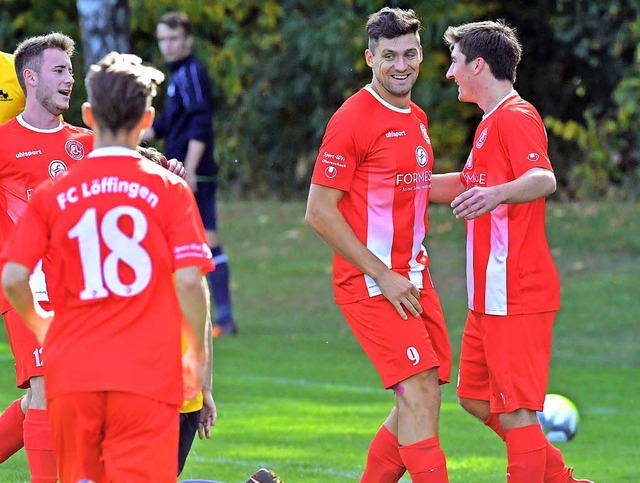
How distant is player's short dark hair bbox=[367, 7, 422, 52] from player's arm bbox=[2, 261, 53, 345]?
2.23 metres

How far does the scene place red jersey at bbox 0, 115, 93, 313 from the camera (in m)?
6.05

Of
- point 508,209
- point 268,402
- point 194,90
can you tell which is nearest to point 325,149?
point 508,209

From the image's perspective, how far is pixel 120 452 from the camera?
14.3 feet

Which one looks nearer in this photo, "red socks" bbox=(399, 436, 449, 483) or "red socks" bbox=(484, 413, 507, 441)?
"red socks" bbox=(399, 436, 449, 483)

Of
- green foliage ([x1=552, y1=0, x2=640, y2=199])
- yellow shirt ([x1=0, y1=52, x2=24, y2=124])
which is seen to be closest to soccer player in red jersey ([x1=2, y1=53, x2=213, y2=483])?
yellow shirt ([x1=0, y1=52, x2=24, y2=124])

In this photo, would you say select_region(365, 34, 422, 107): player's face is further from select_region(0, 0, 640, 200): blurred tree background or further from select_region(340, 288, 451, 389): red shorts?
select_region(0, 0, 640, 200): blurred tree background

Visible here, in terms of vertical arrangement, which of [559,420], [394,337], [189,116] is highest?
[189,116]

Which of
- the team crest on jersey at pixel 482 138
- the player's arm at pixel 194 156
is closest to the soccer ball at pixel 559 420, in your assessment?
the team crest on jersey at pixel 482 138

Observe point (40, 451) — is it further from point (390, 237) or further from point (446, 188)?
point (446, 188)

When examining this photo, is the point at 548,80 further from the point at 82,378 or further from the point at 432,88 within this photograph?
the point at 82,378

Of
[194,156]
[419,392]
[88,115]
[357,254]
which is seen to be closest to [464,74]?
[357,254]

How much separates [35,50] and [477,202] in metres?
2.11

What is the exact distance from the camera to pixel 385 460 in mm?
6102

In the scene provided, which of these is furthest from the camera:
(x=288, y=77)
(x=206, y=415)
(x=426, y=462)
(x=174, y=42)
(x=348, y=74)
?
(x=288, y=77)
